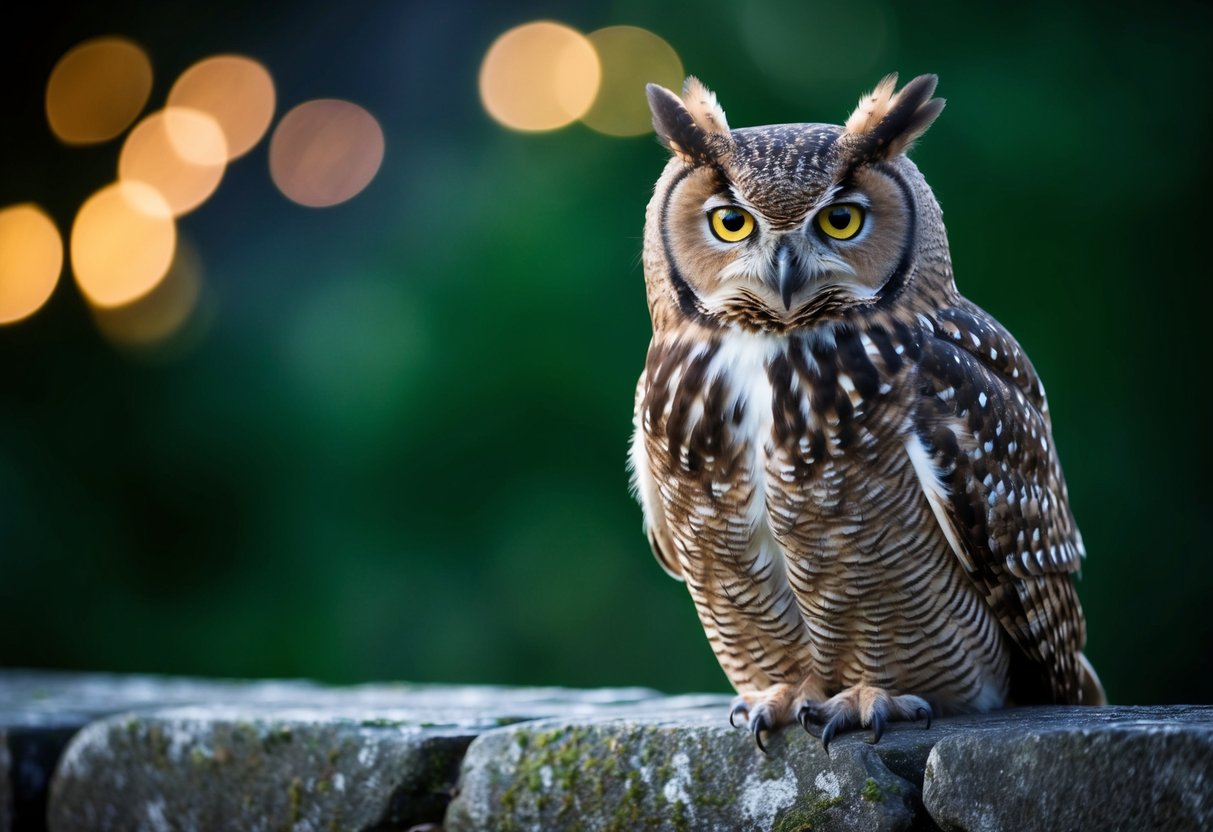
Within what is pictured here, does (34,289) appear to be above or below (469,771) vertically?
above

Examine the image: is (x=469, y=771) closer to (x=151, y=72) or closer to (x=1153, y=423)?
(x=1153, y=423)

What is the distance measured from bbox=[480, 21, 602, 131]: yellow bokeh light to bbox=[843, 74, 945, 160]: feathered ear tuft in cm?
366

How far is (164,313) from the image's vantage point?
593 centimetres

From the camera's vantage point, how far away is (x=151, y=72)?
598cm

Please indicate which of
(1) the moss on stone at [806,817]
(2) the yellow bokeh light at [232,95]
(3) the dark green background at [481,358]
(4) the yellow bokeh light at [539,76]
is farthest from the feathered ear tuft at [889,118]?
(2) the yellow bokeh light at [232,95]

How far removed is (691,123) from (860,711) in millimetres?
829

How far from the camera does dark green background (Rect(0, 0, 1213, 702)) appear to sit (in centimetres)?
450

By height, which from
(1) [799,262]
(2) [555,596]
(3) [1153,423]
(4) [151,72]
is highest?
(4) [151,72]

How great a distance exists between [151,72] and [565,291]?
95.6 inches

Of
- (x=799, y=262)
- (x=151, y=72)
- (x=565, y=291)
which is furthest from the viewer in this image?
(x=151, y=72)

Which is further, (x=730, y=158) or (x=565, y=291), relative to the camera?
(x=565, y=291)

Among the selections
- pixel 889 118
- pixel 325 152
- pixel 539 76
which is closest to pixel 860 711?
pixel 889 118

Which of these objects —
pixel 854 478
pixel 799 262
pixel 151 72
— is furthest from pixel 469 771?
pixel 151 72

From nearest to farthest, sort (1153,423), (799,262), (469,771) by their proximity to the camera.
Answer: (799,262)
(469,771)
(1153,423)
